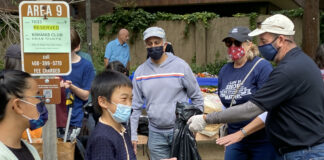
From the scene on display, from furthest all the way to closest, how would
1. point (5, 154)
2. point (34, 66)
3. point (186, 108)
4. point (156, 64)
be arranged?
point (156, 64)
point (186, 108)
point (34, 66)
point (5, 154)

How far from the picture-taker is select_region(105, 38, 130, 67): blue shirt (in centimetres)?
899

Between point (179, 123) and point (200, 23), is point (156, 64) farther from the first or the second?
point (200, 23)

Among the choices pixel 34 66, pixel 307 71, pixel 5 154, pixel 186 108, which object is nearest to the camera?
pixel 5 154

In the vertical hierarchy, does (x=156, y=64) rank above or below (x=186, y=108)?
above

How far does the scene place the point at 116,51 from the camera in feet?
29.7

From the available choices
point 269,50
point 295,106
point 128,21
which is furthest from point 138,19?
point 295,106

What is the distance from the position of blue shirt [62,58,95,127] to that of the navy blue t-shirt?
4.75ft

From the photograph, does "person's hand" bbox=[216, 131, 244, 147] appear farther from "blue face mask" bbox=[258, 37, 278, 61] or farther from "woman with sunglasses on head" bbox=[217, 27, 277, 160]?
"blue face mask" bbox=[258, 37, 278, 61]

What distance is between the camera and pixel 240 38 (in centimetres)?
383

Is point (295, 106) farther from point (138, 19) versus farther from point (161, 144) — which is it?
point (138, 19)

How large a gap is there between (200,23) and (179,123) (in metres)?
12.4

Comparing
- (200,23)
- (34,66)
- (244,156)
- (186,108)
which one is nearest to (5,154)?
(34,66)

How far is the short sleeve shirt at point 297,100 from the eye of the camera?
9.48 feet

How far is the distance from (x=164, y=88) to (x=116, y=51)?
5.20 metres
